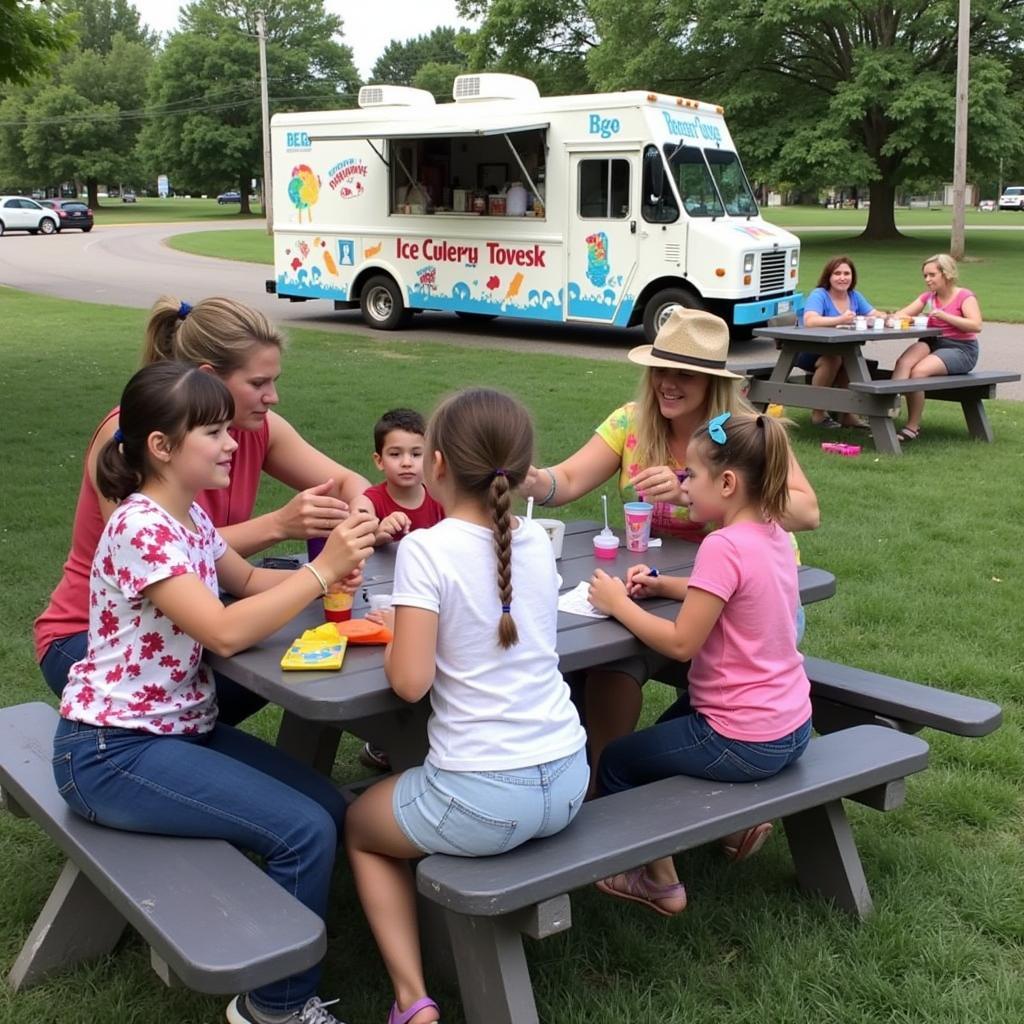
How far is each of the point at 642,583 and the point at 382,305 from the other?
13.3 meters

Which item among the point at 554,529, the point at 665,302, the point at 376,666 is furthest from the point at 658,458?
the point at 665,302

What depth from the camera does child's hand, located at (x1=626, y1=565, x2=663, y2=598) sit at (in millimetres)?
2988

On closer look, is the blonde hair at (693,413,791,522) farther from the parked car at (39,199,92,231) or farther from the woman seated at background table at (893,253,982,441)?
the parked car at (39,199,92,231)

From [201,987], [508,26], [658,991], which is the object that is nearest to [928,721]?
[658,991]

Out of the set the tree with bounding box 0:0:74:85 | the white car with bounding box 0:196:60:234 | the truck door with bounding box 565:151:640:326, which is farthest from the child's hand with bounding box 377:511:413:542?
the white car with bounding box 0:196:60:234

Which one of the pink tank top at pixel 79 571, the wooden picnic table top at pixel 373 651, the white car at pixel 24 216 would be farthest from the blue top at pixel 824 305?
the white car at pixel 24 216

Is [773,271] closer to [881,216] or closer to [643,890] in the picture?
[643,890]

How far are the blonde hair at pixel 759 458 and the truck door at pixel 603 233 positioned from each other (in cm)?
1090

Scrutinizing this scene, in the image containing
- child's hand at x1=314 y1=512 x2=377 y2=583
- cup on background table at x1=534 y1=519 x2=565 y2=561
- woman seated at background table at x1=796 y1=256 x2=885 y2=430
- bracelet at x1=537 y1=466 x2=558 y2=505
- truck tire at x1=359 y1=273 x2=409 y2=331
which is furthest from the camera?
truck tire at x1=359 y1=273 x2=409 y2=331

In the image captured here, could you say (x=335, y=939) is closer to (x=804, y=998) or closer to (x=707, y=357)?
(x=804, y=998)

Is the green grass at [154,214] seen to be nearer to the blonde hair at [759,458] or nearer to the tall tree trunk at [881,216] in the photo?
the tall tree trunk at [881,216]

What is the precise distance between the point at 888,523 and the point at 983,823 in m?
3.26

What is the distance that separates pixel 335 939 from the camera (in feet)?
9.46

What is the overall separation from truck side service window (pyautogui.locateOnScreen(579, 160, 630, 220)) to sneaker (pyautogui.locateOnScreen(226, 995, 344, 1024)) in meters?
11.8
